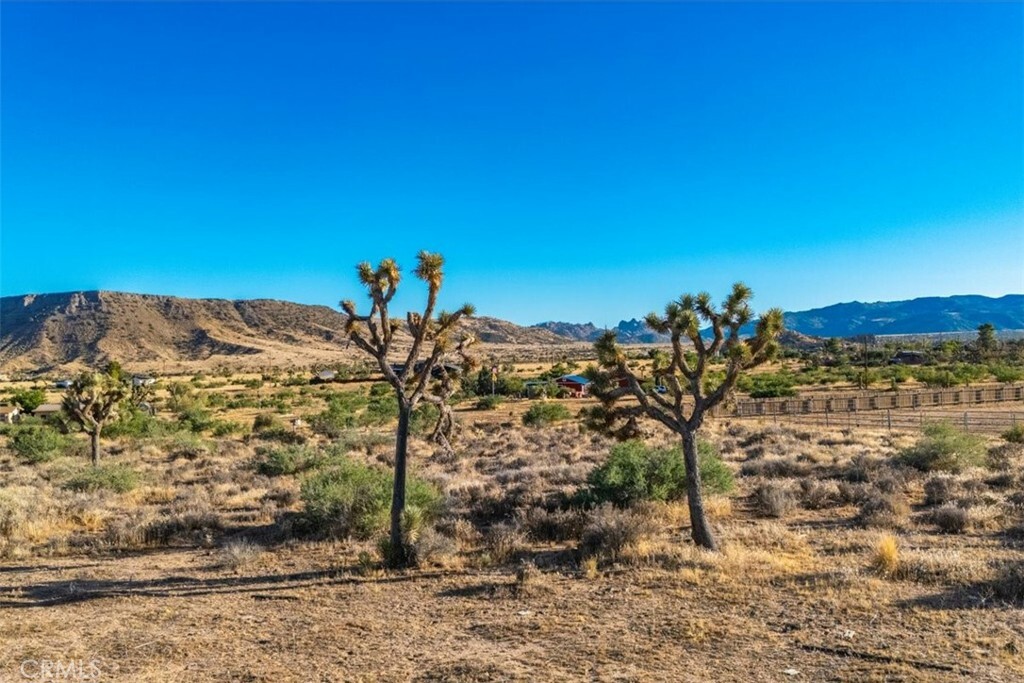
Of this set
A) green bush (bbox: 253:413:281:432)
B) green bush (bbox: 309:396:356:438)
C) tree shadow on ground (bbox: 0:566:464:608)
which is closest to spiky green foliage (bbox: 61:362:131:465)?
green bush (bbox: 309:396:356:438)

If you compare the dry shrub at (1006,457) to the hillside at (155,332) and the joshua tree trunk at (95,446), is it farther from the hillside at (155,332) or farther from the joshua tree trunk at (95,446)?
the hillside at (155,332)

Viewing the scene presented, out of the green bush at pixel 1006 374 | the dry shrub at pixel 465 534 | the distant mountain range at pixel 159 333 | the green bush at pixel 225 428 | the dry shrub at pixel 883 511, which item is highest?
the distant mountain range at pixel 159 333

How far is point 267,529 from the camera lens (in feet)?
45.2

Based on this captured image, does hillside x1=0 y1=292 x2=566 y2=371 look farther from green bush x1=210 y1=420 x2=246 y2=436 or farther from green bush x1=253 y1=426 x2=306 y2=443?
green bush x1=253 y1=426 x2=306 y2=443

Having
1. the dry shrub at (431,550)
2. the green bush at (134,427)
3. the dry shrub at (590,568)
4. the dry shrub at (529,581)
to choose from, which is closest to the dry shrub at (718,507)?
the dry shrub at (590,568)

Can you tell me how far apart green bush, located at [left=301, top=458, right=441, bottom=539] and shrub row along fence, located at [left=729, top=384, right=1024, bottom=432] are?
69.8ft

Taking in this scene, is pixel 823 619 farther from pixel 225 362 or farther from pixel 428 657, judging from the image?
pixel 225 362

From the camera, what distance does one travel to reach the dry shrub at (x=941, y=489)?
14.2 metres

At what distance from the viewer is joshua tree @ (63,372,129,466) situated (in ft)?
79.9

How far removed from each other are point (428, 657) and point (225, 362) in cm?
14336

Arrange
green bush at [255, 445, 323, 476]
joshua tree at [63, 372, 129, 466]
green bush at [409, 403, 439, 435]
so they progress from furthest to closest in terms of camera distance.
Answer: green bush at [409, 403, 439, 435], joshua tree at [63, 372, 129, 466], green bush at [255, 445, 323, 476]

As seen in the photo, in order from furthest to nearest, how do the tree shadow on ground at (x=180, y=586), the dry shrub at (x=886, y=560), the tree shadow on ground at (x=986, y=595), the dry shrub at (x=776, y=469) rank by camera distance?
the dry shrub at (x=776, y=469) → the tree shadow on ground at (x=180, y=586) → the dry shrub at (x=886, y=560) → the tree shadow on ground at (x=986, y=595)

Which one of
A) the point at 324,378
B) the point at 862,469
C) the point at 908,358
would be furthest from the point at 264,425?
the point at 908,358

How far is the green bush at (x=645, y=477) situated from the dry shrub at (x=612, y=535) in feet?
7.87
